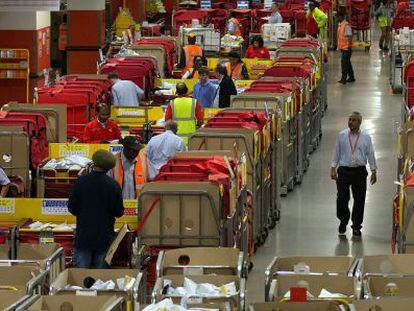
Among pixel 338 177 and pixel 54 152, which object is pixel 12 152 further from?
pixel 338 177

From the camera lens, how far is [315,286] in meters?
11.0

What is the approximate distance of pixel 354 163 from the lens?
1728 centimetres

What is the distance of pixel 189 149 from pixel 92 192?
10.8 ft

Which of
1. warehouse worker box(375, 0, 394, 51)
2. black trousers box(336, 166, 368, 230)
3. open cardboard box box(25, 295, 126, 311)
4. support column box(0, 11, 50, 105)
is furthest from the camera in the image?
warehouse worker box(375, 0, 394, 51)

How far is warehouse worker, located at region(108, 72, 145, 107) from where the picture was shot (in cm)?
2194

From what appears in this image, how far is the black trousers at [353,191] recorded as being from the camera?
17.4m

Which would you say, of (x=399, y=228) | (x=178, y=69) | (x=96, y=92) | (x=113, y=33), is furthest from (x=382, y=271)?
(x=113, y=33)

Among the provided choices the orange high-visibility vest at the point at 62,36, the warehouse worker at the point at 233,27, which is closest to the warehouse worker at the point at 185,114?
the warehouse worker at the point at 233,27

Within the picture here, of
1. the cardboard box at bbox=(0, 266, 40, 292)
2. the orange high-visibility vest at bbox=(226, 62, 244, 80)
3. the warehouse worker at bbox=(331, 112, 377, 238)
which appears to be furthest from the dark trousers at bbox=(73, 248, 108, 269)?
the orange high-visibility vest at bbox=(226, 62, 244, 80)

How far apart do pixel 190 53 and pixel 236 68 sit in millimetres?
3963

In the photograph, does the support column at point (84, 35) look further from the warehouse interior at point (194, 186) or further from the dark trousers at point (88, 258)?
the dark trousers at point (88, 258)

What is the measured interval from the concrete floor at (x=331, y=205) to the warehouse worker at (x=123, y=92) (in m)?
2.86

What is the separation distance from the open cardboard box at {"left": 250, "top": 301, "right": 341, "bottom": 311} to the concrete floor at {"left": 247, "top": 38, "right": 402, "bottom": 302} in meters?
4.35

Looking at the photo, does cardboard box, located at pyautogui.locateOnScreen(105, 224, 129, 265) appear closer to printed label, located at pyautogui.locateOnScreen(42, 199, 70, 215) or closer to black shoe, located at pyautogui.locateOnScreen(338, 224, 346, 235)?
printed label, located at pyautogui.locateOnScreen(42, 199, 70, 215)
